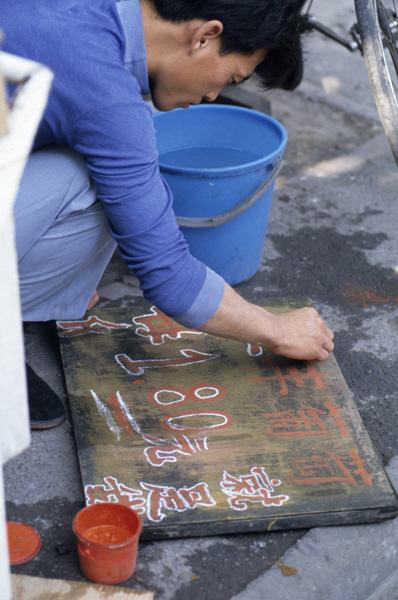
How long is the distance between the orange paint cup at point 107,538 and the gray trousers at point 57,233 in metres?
0.71

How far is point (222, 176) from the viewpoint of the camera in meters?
2.28

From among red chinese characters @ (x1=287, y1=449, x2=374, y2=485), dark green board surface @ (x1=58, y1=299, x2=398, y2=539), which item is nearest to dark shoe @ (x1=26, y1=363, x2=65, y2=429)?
dark green board surface @ (x1=58, y1=299, x2=398, y2=539)

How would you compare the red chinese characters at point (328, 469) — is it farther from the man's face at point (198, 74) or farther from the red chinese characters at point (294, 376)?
the man's face at point (198, 74)

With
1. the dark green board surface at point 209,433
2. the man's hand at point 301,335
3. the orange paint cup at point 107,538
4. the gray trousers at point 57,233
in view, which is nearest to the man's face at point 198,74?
the gray trousers at point 57,233

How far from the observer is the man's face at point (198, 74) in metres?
1.71

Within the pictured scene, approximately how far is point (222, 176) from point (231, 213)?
0.43ft

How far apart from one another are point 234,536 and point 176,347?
0.70 m

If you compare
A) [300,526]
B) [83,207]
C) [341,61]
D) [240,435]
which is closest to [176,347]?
[240,435]

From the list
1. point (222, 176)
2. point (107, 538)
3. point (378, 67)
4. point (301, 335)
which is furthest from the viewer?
→ point (378, 67)

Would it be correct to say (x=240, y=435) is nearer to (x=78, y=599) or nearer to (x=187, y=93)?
(x=78, y=599)

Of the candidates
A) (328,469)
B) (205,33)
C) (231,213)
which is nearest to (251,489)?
(328,469)

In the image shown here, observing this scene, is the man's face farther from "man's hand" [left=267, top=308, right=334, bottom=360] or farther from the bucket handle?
"man's hand" [left=267, top=308, right=334, bottom=360]

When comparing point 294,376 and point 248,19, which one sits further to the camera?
point 294,376

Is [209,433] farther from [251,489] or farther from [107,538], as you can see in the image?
[107,538]
